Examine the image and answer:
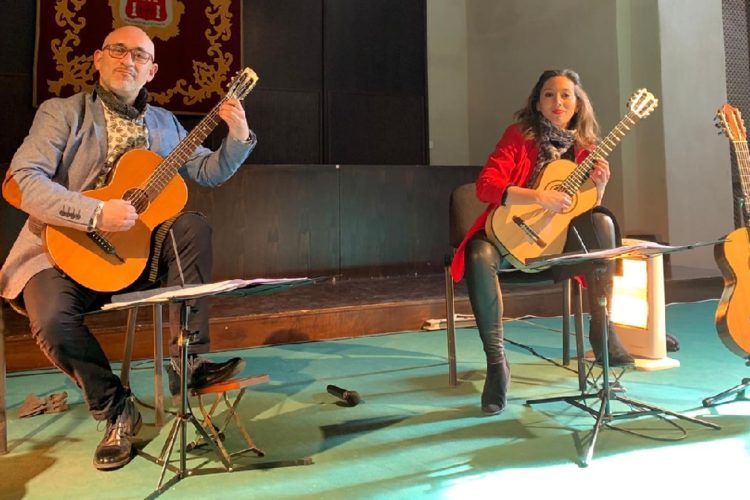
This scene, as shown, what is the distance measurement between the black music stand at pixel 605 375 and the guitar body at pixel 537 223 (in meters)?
0.18

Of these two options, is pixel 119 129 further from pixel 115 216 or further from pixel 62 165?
pixel 115 216

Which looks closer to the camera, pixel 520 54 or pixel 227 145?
pixel 227 145

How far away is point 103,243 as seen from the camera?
5.92 feet

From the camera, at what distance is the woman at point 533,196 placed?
2121mm

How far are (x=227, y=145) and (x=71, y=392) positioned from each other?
3.68 ft

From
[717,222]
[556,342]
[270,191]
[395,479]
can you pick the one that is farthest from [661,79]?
[395,479]

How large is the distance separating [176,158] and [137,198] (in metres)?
0.16

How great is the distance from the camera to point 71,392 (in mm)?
2428

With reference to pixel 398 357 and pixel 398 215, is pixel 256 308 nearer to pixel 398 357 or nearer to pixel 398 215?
pixel 398 357

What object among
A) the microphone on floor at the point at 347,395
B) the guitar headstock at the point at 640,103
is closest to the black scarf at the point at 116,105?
the microphone on floor at the point at 347,395

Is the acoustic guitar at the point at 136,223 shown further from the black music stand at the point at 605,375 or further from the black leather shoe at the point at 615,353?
the black leather shoe at the point at 615,353

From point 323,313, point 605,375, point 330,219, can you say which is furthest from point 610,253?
point 330,219

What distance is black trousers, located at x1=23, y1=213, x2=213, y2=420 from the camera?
1.74 m

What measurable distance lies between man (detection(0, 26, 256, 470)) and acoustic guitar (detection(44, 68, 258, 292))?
47 millimetres
